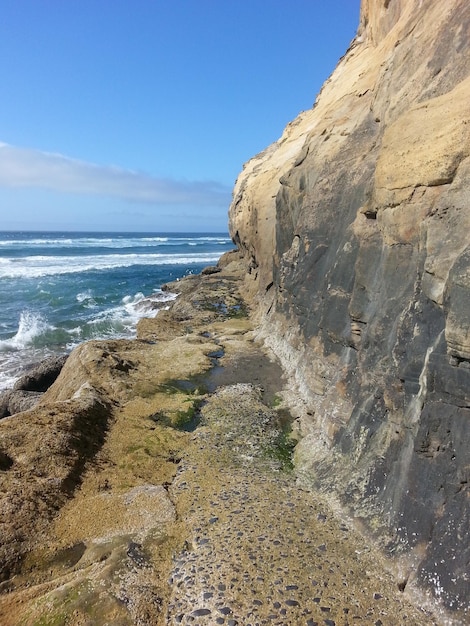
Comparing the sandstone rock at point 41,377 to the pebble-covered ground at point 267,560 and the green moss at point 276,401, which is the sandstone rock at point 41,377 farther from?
the pebble-covered ground at point 267,560

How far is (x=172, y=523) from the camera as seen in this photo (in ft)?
28.2

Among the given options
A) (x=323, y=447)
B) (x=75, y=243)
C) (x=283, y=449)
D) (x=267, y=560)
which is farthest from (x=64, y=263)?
(x=267, y=560)

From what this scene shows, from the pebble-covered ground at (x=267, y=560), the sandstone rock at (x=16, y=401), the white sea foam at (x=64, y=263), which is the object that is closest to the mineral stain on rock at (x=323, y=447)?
the pebble-covered ground at (x=267, y=560)

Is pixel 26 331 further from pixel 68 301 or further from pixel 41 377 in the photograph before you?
pixel 68 301

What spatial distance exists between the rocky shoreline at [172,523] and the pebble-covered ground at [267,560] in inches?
0.8

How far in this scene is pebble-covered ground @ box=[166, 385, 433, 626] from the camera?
6336 millimetres

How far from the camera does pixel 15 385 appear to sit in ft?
62.8

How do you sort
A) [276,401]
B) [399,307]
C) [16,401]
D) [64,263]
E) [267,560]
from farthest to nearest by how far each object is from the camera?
[64,263]
[16,401]
[276,401]
[399,307]
[267,560]

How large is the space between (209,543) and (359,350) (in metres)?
5.30

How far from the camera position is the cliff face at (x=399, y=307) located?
679cm

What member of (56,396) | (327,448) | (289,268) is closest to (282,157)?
(289,268)

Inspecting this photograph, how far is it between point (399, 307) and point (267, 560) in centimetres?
534

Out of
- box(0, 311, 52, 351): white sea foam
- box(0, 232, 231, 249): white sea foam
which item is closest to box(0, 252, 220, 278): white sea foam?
box(0, 311, 52, 351): white sea foam

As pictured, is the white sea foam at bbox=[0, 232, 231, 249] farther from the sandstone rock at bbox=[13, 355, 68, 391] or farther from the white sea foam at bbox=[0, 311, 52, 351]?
the sandstone rock at bbox=[13, 355, 68, 391]
